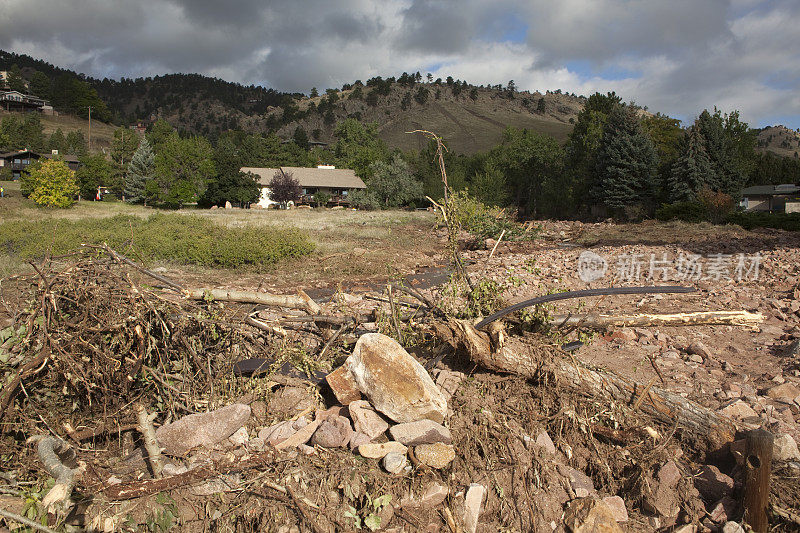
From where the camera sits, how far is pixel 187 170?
4275 cm

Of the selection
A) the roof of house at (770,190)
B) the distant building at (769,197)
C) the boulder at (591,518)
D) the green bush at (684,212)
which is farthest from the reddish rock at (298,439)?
the roof of house at (770,190)

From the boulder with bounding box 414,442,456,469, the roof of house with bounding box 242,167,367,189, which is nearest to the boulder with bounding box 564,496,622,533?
the boulder with bounding box 414,442,456,469

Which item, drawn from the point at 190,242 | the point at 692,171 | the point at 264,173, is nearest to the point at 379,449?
the point at 190,242

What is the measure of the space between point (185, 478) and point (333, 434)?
1006 mm

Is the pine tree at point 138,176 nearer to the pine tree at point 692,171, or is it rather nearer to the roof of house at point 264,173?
the roof of house at point 264,173

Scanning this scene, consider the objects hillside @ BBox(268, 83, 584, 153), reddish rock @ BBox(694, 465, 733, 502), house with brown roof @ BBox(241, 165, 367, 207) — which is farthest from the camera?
hillside @ BBox(268, 83, 584, 153)

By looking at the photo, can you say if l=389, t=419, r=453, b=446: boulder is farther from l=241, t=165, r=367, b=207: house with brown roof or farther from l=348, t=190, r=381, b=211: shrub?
l=241, t=165, r=367, b=207: house with brown roof

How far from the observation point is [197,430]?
12.1ft

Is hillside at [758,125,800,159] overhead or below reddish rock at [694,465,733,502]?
overhead

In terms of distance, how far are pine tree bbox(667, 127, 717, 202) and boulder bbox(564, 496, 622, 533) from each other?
28.7m

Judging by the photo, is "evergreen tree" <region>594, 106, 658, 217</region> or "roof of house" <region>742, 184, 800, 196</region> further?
"roof of house" <region>742, 184, 800, 196</region>

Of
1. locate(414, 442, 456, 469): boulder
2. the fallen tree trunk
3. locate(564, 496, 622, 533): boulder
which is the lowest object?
locate(564, 496, 622, 533): boulder

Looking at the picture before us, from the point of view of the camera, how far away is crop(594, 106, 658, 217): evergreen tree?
30.0 meters

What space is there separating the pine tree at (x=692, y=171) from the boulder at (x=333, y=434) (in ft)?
95.5
